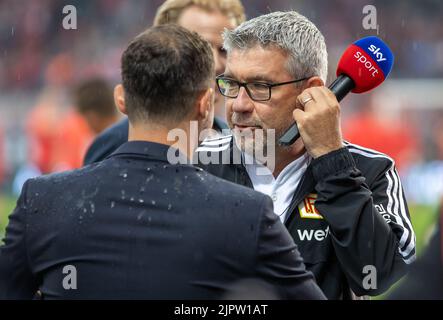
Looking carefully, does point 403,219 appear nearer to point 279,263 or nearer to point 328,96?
point 328,96

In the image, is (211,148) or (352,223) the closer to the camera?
(352,223)

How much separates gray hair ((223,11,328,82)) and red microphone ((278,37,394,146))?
15 cm

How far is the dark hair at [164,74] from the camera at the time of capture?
221cm

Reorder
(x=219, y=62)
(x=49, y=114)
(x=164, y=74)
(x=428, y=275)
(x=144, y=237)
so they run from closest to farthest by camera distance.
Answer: (x=144, y=237) → (x=164, y=74) → (x=219, y=62) → (x=428, y=275) → (x=49, y=114)

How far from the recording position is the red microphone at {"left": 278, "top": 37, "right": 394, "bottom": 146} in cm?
288

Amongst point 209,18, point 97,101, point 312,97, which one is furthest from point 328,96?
point 97,101

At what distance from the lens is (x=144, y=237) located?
2.10 metres

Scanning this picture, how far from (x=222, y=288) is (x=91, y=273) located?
0.33 meters

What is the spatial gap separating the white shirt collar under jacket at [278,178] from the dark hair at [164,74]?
781mm

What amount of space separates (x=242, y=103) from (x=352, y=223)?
2.03ft

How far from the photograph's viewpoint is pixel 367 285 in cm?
260

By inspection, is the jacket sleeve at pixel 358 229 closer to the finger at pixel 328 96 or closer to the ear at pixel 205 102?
the finger at pixel 328 96

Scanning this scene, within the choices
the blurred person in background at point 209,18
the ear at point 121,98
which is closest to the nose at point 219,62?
the blurred person in background at point 209,18
